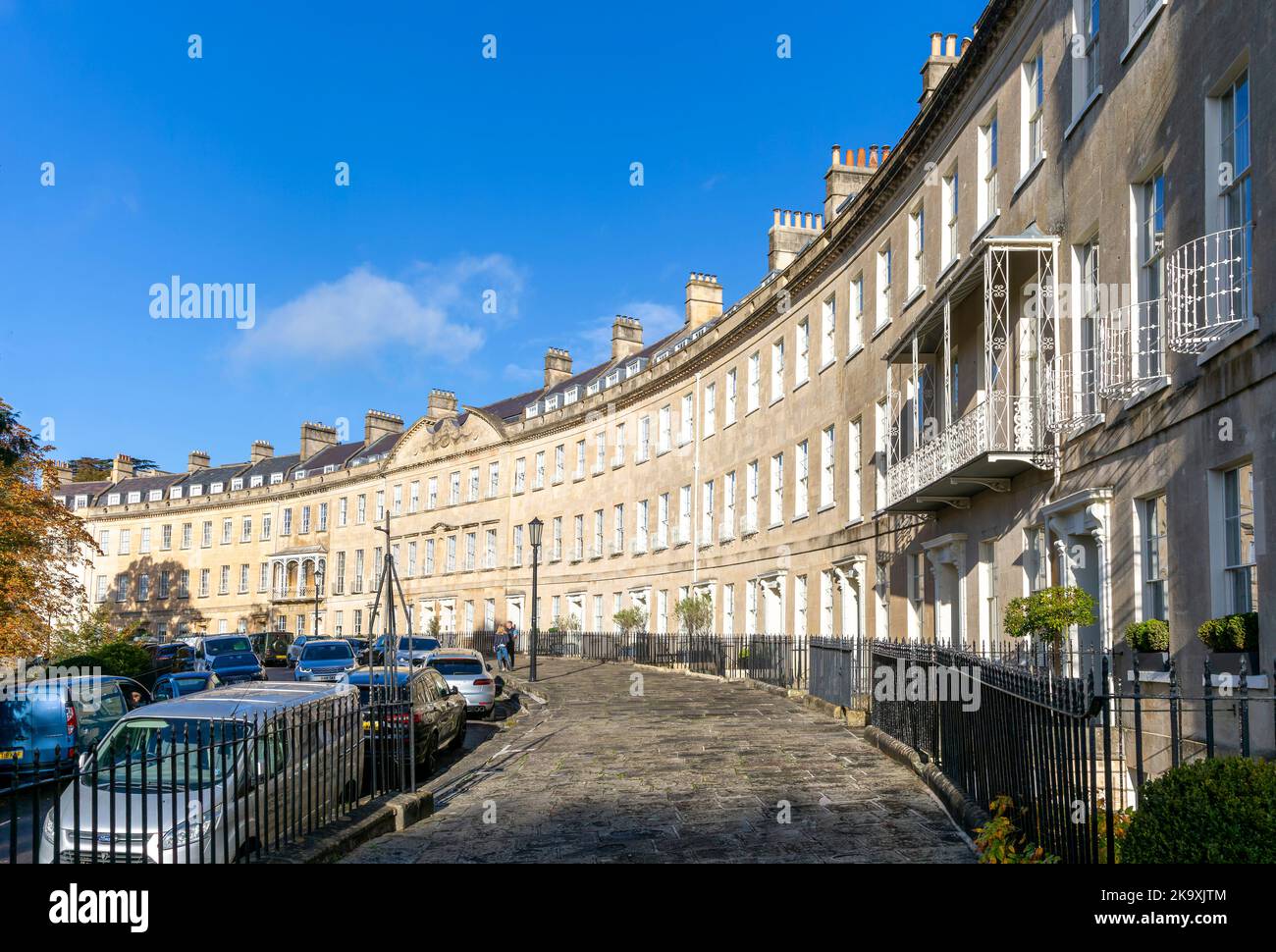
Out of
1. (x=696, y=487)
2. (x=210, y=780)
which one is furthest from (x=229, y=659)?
(x=210, y=780)

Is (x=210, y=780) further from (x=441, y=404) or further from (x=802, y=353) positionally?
(x=441, y=404)

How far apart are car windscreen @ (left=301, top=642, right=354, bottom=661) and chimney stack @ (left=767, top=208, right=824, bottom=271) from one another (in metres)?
19.9

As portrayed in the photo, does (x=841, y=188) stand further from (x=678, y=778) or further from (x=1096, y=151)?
(x=678, y=778)

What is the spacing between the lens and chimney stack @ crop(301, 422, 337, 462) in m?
87.5

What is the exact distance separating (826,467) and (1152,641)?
17.9 meters

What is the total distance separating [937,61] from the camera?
2611 cm

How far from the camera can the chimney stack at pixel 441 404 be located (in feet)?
240

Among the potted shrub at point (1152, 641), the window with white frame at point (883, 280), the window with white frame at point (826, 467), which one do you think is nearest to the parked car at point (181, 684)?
the window with white frame at point (826, 467)

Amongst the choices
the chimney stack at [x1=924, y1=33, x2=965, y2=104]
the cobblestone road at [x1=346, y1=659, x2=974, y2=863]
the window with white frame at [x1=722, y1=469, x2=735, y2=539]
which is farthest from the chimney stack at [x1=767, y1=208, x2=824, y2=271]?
the cobblestone road at [x1=346, y1=659, x2=974, y2=863]

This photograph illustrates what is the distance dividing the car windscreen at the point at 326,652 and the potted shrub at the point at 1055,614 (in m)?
24.2

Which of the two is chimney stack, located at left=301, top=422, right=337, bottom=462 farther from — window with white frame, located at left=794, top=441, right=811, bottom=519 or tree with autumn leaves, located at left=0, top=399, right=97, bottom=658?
window with white frame, located at left=794, top=441, right=811, bottom=519

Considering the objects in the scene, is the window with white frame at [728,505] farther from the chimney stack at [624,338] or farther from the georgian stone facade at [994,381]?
the chimney stack at [624,338]

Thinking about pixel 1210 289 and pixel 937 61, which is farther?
pixel 937 61
